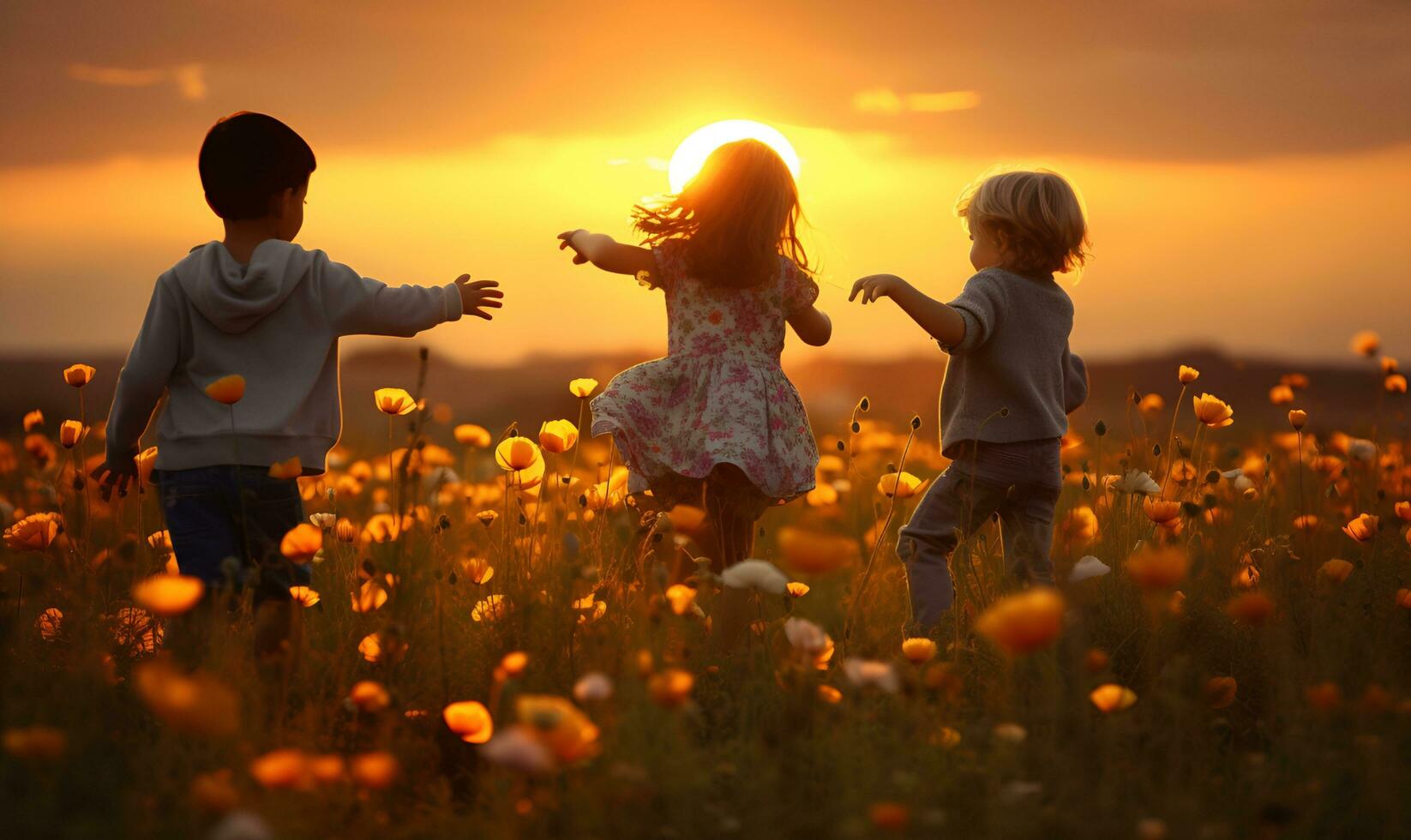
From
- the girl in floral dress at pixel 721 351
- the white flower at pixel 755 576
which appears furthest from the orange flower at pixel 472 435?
the white flower at pixel 755 576

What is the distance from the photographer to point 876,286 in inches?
116

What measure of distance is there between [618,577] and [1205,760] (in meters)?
1.42

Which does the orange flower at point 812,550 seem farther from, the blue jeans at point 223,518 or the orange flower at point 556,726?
the blue jeans at point 223,518

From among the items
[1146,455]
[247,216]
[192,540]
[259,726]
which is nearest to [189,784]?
[259,726]

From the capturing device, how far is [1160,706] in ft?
8.32

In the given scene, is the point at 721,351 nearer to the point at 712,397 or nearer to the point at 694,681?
the point at 712,397

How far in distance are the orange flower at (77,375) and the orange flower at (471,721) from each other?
5.77 ft

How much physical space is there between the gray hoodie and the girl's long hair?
0.72 meters

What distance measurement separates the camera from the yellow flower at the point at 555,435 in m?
3.10

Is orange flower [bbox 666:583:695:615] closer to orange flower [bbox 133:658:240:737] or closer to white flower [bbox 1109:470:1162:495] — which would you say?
orange flower [bbox 133:658:240:737]

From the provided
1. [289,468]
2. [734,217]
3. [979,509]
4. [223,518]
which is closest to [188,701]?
[289,468]

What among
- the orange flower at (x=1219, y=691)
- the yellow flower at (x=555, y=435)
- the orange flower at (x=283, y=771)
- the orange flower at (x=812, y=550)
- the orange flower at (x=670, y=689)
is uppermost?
the yellow flower at (x=555, y=435)

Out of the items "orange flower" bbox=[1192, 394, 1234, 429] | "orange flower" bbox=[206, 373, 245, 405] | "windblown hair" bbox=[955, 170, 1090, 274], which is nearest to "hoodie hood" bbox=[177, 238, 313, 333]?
"orange flower" bbox=[206, 373, 245, 405]

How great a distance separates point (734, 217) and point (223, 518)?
1507 millimetres
